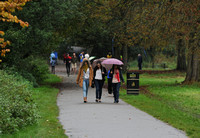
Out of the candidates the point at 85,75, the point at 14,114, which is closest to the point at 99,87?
the point at 85,75

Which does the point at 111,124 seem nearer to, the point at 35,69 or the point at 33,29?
the point at 33,29

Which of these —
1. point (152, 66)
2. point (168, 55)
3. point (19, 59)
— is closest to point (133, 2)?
point (19, 59)

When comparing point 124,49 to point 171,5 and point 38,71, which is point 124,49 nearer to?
point 38,71

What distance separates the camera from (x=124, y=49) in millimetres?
41125

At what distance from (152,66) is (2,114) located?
155 feet

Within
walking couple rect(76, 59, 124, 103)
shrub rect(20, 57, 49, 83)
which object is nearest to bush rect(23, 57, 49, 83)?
shrub rect(20, 57, 49, 83)

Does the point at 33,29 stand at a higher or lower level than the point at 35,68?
higher

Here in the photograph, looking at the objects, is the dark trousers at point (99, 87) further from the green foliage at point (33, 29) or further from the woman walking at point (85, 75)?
the green foliage at point (33, 29)

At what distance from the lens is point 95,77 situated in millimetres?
17250

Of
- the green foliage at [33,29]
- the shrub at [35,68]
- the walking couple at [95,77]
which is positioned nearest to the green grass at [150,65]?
the shrub at [35,68]

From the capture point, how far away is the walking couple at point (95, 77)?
661 inches

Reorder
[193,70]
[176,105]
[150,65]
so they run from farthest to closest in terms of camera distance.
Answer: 1. [150,65]
2. [193,70]
3. [176,105]

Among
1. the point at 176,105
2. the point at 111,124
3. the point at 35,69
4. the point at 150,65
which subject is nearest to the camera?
the point at 111,124

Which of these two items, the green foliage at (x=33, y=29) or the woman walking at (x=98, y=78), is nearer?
the woman walking at (x=98, y=78)
